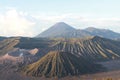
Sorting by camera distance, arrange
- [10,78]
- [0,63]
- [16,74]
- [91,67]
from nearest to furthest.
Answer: [10,78] < [16,74] < [91,67] < [0,63]

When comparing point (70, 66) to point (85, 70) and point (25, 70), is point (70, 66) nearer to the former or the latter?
point (85, 70)

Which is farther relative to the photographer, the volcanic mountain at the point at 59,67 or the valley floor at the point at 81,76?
the volcanic mountain at the point at 59,67

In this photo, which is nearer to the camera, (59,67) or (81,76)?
(81,76)

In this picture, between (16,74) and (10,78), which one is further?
(16,74)

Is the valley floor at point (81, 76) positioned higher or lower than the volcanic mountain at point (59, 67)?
lower

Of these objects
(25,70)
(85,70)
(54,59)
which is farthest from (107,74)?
(25,70)

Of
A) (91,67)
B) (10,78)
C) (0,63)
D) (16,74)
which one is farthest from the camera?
(0,63)

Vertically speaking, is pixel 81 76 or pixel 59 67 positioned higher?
pixel 59 67
